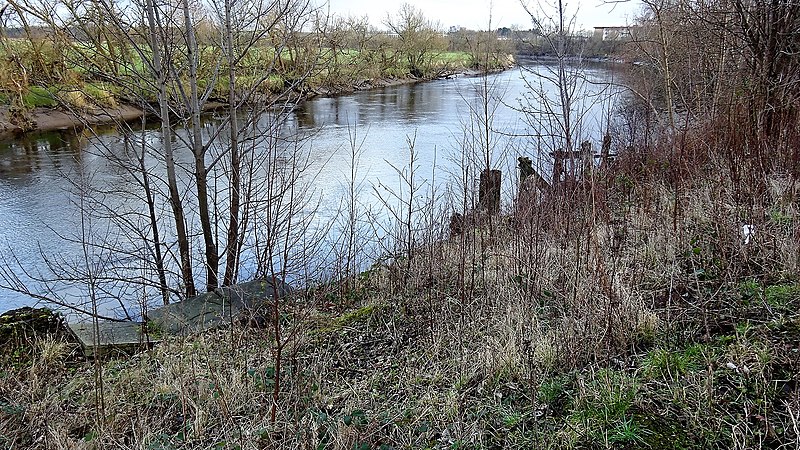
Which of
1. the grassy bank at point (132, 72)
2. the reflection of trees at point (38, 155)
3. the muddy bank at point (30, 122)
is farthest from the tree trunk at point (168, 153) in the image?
the muddy bank at point (30, 122)

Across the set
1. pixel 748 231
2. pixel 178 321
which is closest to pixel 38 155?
pixel 178 321

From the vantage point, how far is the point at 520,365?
3105mm

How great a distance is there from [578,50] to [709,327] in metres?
2.77

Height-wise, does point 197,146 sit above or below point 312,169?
above

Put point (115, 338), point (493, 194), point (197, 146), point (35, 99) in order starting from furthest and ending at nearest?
point (35, 99) → point (493, 194) → point (197, 146) → point (115, 338)

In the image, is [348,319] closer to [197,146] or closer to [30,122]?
[197,146]

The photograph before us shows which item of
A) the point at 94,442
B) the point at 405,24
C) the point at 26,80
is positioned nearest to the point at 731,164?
the point at 94,442

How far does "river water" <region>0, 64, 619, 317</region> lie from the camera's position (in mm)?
5910

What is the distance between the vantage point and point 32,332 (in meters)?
4.58

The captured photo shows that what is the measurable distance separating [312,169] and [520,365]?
25.4 feet

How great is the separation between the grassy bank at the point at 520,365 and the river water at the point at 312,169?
910 mm

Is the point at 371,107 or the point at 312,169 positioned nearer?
the point at 312,169

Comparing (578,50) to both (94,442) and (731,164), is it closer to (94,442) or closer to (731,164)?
(731,164)

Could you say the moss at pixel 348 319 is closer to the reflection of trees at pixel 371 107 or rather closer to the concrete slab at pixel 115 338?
the concrete slab at pixel 115 338
